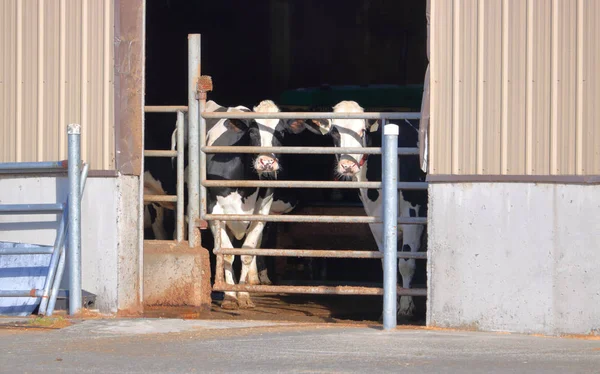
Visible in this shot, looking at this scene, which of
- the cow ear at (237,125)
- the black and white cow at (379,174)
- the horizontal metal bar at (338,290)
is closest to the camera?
the horizontal metal bar at (338,290)

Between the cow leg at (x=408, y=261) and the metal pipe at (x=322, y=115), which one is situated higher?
the metal pipe at (x=322, y=115)

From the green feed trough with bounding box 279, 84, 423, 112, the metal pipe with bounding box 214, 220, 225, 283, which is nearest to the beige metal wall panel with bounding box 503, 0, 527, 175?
the metal pipe with bounding box 214, 220, 225, 283

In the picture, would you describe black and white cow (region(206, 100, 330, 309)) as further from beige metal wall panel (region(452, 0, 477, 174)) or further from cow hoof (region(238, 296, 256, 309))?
beige metal wall panel (region(452, 0, 477, 174))

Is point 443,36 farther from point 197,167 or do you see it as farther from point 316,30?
point 316,30

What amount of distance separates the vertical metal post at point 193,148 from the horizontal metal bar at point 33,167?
139 centimetres

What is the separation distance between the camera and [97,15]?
851 centimetres

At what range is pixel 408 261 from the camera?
979cm

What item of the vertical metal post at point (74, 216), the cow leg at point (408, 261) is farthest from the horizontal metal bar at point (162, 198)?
the cow leg at point (408, 261)

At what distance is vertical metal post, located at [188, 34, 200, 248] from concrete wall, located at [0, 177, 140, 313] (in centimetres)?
97

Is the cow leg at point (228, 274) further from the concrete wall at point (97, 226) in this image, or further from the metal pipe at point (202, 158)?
the concrete wall at point (97, 226)

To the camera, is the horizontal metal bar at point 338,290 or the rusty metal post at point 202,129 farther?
the rusty metal post at point 202,129

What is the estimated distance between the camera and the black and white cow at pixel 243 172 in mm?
10438

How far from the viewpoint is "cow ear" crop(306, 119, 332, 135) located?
10.5m

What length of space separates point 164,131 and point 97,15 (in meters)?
3.96
